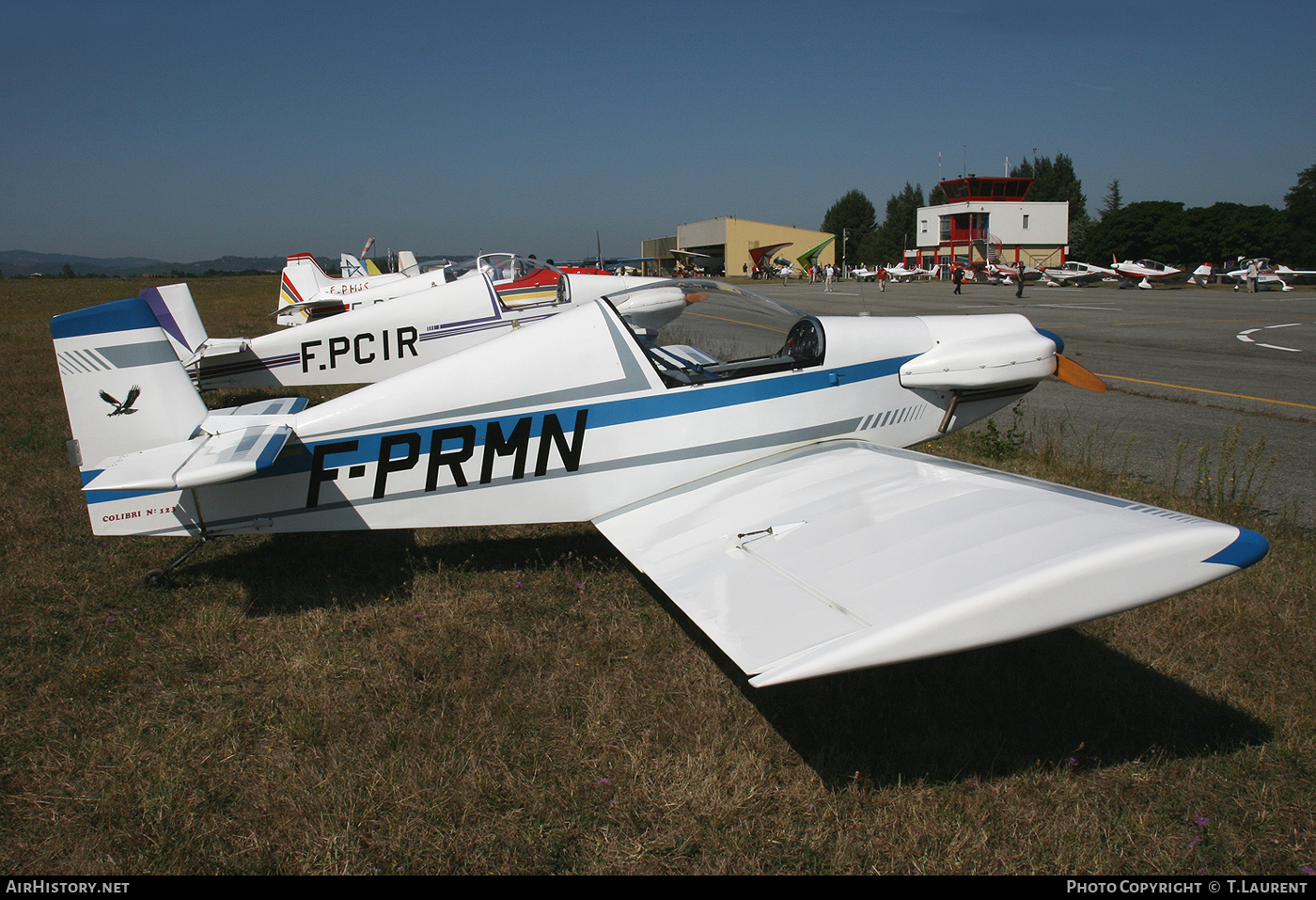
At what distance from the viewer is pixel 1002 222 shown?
6588 cm

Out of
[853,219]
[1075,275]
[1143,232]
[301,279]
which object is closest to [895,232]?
Answer: [853,219]

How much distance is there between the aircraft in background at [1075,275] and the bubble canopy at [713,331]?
4356 cm

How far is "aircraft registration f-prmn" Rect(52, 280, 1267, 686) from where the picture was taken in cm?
253

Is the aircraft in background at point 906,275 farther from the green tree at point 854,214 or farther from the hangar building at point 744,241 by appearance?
the green tree at point 854,214

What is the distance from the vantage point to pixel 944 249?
67.9 metres

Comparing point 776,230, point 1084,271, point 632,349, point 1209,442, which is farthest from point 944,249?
point 632,349

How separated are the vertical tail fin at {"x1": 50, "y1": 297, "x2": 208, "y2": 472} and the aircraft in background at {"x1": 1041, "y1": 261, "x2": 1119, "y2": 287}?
45987 millimetres

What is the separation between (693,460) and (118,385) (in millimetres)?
2882

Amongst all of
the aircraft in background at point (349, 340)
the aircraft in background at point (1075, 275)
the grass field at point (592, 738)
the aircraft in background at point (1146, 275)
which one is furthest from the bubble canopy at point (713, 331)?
the aircraft in background at point (1075, 275)

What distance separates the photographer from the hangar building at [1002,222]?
65.8m

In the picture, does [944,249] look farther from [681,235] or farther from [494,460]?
[494,460]

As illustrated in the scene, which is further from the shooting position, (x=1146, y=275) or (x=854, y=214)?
(x=854, y=214)

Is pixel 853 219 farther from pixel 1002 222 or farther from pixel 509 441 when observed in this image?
pixel 509 441
